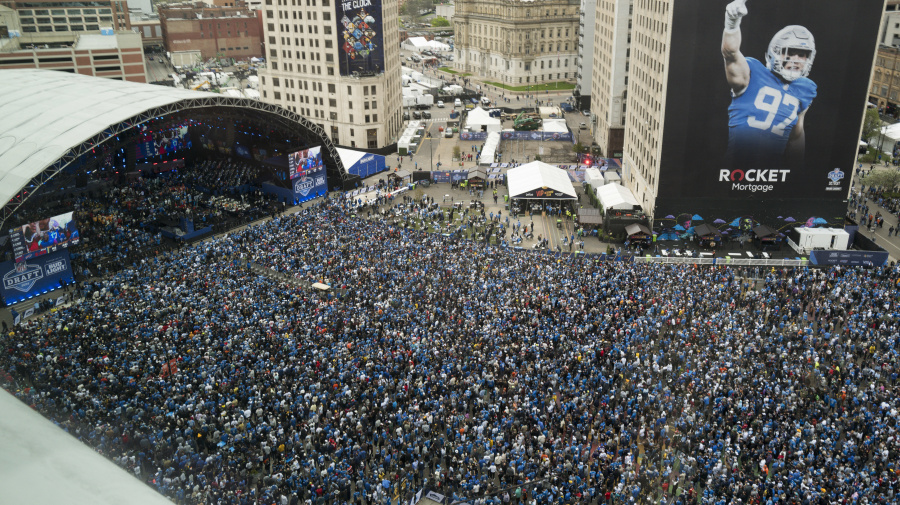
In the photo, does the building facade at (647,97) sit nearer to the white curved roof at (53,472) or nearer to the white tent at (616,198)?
the white tent at (616,198)

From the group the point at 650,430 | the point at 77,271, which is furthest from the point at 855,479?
the point at 77,271

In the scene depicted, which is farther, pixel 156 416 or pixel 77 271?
pixel 77 271

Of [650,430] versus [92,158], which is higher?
[92,158]

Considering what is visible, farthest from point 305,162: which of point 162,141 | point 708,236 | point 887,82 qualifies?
point 887,82

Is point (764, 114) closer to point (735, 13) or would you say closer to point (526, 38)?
point (735, 13)

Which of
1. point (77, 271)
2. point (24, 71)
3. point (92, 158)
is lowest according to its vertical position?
point (77, 271)

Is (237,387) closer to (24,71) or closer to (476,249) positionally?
(476,249)

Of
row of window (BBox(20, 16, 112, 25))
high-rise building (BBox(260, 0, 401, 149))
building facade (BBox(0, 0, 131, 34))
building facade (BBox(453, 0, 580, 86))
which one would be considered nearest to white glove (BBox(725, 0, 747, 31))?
high-rise building (BBox(260, 0, 401, 149))
